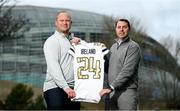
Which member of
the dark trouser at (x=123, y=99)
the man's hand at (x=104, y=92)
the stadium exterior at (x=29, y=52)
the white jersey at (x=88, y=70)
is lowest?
the stadium exterior at (x=29, y=52)

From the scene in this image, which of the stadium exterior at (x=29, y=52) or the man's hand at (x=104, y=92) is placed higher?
the man's hand at (x=104, y=92)

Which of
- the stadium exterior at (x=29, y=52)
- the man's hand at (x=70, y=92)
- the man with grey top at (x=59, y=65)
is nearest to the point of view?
the man's hand at (x=70, y=92)

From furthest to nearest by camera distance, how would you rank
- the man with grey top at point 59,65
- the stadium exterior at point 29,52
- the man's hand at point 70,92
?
1. the stadium exterior at point 29,52
2. the man with grey top at point 59,65
3. the man's hand at point 70,92

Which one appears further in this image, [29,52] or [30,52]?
[29,52]

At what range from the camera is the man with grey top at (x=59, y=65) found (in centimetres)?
485

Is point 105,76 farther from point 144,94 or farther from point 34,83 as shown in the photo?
point 34,83

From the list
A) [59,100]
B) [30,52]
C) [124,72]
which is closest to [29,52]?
[30,52]

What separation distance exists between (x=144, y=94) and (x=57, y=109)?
42466 millimetres

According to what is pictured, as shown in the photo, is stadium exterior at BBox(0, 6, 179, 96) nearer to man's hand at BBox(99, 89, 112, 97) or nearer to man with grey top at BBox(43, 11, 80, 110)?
man with grey top at BBox(43, 11, 80, 110)

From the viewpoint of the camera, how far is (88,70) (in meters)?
4.88

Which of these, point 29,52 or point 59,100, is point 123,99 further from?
point 29,52

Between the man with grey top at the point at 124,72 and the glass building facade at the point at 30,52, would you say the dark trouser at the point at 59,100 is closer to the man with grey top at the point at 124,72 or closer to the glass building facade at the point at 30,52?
the man with grey top at the point at 124,72

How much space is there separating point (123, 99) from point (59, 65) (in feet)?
2.26

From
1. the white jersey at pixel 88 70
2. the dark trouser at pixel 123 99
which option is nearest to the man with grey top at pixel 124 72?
the dark trouser at pixel 123 99
